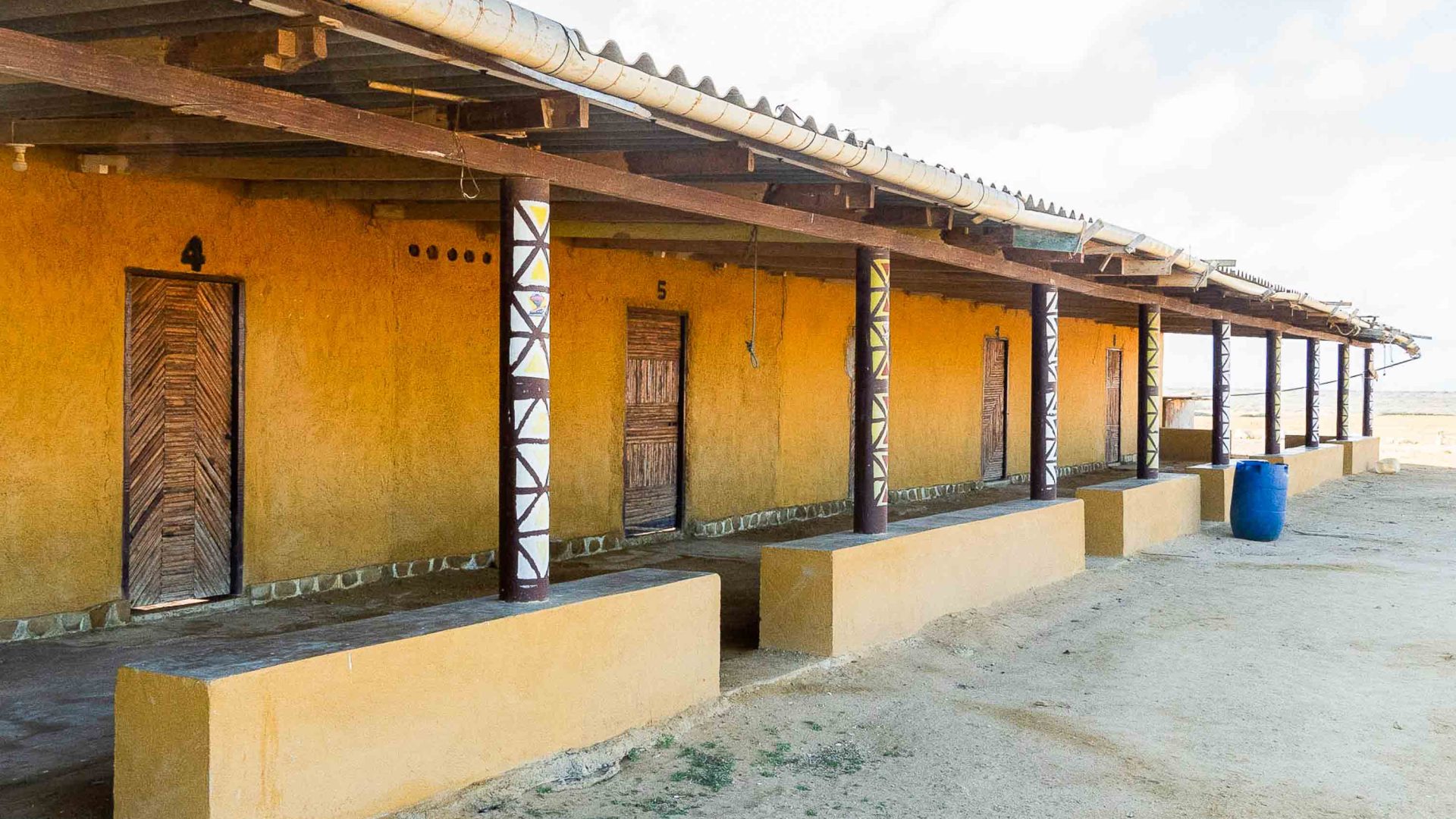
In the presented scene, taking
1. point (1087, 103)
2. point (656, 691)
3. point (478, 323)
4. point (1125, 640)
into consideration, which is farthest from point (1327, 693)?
point (1087, 103)

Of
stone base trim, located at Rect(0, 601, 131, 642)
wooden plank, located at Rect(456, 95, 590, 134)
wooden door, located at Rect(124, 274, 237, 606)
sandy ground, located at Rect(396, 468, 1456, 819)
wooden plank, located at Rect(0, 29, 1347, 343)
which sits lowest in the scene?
sandy ground, located at Rect(396, 468, 1456, 819)

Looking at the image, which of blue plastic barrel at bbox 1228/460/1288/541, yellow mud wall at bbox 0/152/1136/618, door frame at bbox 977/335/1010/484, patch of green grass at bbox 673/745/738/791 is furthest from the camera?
door frame at bbox 977/335/1010/484

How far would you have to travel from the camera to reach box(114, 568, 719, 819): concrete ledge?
360 cm

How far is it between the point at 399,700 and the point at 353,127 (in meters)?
1.99

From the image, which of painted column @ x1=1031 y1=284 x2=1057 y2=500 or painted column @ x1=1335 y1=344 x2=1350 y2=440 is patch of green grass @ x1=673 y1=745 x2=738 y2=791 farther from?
painted column @ x1=1335 y1=344 x2=1350 y2=440

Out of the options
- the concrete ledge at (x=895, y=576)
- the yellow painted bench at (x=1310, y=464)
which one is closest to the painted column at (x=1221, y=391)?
the yellow painted bench at (x=1310, y=464)

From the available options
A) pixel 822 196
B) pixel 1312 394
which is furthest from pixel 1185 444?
pixel 822 196

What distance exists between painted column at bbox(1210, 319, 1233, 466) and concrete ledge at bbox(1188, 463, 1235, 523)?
45 cm

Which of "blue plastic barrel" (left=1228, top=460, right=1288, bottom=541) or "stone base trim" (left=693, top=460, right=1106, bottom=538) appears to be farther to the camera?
"blue plastic barrel" (left=1228, top=460, right=1288, bottom=541)

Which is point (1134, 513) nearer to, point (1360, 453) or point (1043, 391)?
point (1043, 391)

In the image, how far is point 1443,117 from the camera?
3049 inches

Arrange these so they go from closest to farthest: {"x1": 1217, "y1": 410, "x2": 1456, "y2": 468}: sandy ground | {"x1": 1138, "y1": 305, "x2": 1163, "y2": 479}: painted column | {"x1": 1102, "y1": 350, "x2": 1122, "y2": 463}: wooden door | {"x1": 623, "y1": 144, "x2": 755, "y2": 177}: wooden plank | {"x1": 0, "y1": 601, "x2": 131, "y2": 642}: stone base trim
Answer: {"x1": 623, "y1": 144, "x2": 755, "y2": 177}: wooden plank
{"x1": 0, "y1": 601, "x2": 131, "y2": 642}: stone base trim
{"x1": 1138, "y1": 305, "x2": 1163, "y2": 479}: painted column
{"x1": 1102, "y1": 350, "x2": 1122, "y2": 463}: wooden door
{"x1": 1217, "y1": 410, "x2": 1456, "y2": 468}: sandy ground

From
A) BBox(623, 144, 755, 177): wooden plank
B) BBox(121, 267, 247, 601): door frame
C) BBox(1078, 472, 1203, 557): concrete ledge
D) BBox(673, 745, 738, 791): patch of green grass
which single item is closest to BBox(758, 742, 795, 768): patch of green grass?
BBox(673, 745, 738, 791): patch of green grass

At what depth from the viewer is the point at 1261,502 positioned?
12.0 m
